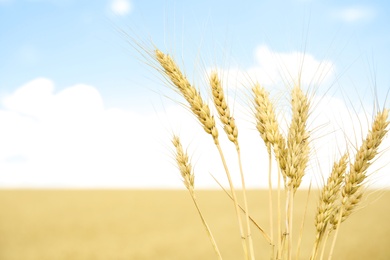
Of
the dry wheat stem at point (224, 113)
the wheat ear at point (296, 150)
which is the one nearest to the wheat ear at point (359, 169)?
the wheat ear at point (296, 150)

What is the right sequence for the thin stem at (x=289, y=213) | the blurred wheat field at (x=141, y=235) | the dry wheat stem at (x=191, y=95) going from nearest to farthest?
the thin stem at (x=289, y=213) < the dry wheat stem at (x=191, y=95) < the blurred wheat field at (x=141, y=235)

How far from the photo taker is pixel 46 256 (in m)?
8.66

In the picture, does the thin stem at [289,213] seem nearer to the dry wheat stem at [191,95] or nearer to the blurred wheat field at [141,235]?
the dry wheat stem at [191,95]

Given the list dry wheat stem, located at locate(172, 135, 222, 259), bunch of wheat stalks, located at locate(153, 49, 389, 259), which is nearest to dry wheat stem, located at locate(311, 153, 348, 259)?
bunch of wheat stalks, located at locate(153, 49, 389, 259)

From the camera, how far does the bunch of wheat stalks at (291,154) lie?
1.56m

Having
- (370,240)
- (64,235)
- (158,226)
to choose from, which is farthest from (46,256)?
(370,240)

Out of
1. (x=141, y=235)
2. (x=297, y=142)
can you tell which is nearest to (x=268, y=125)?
(x=297, y=142)

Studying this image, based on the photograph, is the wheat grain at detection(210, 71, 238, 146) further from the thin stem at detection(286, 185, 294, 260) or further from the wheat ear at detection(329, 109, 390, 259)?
the wheat ear at detection(329, 109, 390, 259)

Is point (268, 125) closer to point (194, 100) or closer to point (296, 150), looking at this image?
point (296, 150)

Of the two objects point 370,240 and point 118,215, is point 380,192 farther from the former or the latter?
point 118,215

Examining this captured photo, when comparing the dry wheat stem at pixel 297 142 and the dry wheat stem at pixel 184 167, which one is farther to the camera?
the dry wheat stem at pixel 184 167

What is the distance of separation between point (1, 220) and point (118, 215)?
3929mm

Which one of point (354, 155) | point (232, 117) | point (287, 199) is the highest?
point (232, 117)

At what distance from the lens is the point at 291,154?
1545 mm
